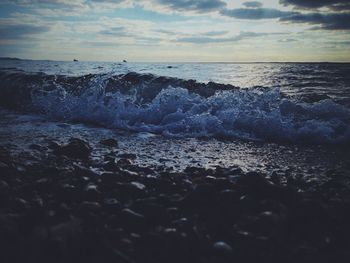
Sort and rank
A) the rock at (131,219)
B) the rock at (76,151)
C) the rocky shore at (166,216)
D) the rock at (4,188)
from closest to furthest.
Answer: the rocky shore at (166,216) → the rock at (131,219) → the rock at (4,188) → the rock at (76,151)

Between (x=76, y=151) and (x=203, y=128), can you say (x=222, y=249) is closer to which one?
(x=76, y=151)

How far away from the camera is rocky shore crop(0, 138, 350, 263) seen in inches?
91.0

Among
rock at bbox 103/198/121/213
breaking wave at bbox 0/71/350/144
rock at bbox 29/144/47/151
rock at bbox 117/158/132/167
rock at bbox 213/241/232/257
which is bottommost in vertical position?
rock at bbox 213/241/232/257

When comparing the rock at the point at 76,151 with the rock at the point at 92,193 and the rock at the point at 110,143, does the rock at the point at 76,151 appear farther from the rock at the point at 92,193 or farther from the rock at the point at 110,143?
the rock at the point at 92,193

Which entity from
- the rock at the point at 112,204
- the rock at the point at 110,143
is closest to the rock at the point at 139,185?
the rock at the point at 112,204

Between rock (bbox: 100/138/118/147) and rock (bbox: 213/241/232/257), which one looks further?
rock (bbox: 100/138/118/147)

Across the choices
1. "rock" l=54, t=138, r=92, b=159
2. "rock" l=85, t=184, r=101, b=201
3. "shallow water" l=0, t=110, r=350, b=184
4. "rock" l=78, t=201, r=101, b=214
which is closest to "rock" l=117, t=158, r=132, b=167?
"shallow water" l=0, t=110, r=350, b=184

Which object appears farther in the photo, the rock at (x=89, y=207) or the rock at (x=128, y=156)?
the rock at (x=128, y=156)

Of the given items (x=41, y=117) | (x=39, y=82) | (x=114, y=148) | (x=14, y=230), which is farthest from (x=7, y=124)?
(x=39, y=82)

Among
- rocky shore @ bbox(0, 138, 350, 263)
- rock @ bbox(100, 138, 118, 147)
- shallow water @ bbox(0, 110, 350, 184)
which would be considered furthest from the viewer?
rock @ bbox(100, 138, 118, 147)

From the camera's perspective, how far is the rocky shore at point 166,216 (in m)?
2.31

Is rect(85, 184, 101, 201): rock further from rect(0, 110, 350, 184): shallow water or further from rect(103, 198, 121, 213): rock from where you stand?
rect(0, 110, 350, 184): shallow water

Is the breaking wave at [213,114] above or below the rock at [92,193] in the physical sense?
above

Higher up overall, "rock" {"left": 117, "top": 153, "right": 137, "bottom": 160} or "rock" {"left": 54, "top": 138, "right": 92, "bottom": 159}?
"rock" {"left": 54, "top": 138, "right": 92, "bottom": 159}
